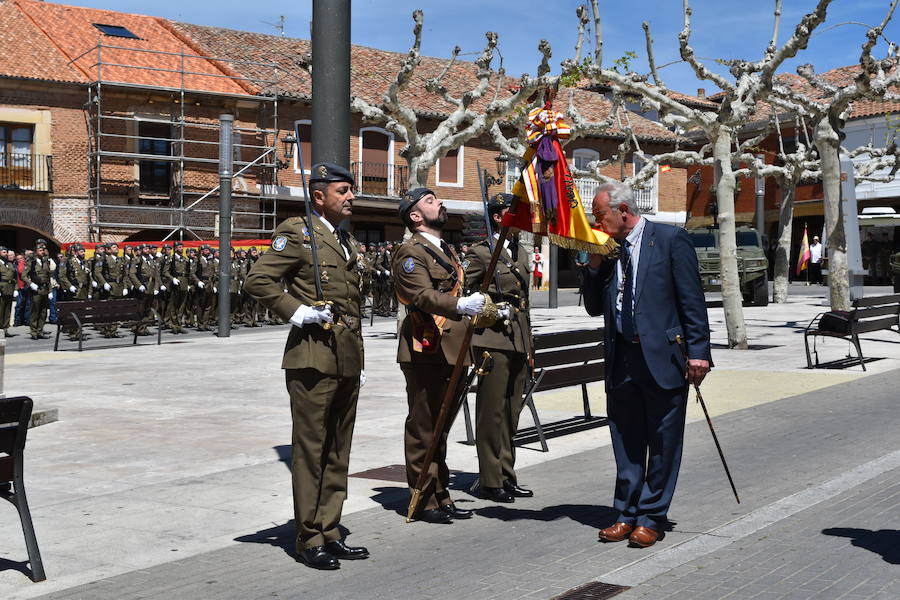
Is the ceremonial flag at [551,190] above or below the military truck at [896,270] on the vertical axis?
above

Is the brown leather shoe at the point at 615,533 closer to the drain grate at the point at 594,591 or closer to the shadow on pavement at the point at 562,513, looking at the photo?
the shadow on pavement at the point at 562,513

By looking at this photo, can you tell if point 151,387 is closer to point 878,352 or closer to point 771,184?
point 878,352

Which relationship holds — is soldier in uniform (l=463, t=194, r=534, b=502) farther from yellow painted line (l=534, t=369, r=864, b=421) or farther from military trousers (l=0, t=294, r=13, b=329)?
military trousers (l=0, t=294, r=13, b=329)

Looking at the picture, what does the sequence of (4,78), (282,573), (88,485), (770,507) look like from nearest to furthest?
1. (282,573)
2. (770,507)
3. (88,485)
4. (4,78)

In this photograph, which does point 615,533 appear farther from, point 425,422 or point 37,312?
point 37,312

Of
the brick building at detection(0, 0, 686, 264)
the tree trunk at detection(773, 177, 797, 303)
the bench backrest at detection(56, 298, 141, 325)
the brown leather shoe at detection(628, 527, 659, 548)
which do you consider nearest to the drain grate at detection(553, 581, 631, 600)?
the brown leather shoe at detection(628, 527, 659, 548)

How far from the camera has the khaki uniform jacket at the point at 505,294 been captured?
7.16 m

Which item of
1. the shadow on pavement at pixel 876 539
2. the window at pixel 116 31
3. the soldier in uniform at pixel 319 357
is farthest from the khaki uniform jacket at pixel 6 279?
the shadow on pavement at pixel 876 539

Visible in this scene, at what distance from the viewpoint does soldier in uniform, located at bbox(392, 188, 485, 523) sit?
21.4ft

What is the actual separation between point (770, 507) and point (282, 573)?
2.96 m

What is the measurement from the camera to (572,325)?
22.5m

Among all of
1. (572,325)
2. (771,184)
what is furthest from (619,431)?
(771,184)

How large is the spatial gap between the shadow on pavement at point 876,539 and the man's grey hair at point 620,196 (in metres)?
2.02

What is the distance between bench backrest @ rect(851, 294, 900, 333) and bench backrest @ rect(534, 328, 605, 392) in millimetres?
5613
